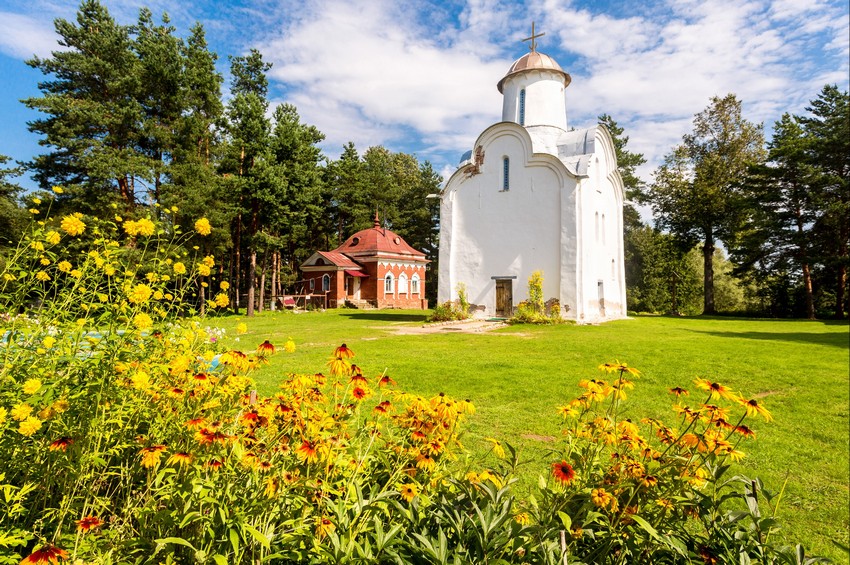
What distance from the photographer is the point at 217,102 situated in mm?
26297

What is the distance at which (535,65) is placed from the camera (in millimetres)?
21391

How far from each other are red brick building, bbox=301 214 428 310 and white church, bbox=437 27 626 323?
13372 millimetres

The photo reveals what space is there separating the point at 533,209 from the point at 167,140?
730 inches

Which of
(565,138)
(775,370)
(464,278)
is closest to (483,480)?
(775,370)

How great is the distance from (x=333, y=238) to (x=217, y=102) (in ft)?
60.0

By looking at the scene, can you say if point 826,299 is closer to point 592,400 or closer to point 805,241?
point 805,241

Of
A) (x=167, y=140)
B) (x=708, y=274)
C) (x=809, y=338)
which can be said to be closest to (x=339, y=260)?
(x=167, y=140)

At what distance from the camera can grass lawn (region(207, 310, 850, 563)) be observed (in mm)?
4129

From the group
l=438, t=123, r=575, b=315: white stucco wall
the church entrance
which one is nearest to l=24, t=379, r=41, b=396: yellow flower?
l=438, t=123, r=575, b=315: white stucco wall

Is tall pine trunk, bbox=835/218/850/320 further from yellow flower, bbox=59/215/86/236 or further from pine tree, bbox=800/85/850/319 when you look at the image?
yellow flower, bbox=59/215/86/236

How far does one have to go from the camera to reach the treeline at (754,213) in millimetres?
24312

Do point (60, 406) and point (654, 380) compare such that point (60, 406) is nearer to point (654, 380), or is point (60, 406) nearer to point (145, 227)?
point (145, 227)

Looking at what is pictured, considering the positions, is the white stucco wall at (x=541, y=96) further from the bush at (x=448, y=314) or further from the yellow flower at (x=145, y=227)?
the yellow flower at (x=145, y=227)

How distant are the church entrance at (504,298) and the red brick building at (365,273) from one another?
15330 mm
